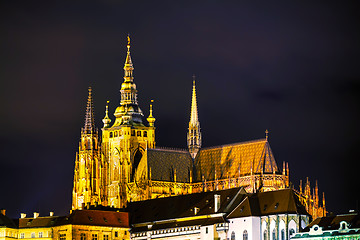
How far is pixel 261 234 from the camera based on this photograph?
162000mm

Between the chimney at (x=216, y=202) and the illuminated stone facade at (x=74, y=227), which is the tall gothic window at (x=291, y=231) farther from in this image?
the illuminated stone facade at (x=74, y=227)

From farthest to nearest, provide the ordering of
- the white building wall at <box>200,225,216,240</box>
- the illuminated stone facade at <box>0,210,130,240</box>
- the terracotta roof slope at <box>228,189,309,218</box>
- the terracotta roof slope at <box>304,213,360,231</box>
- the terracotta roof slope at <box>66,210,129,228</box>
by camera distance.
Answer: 1. the terracotta roof slope at <box>66,210,129,228</box>
2. the illuminated stone facade at <box>0,210,130,240</box>
3. the white building wall at <box>200,225,216,240</box>
4. the terracotta roof slope at <box>228,189,309,218</box>
5. the terracotta roof slope at <box>304,213,360,231</box>

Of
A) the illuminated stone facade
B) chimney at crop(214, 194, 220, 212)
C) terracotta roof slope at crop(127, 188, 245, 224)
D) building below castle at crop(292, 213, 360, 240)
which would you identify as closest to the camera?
building below castle at crop(292, 213, 360, 240)

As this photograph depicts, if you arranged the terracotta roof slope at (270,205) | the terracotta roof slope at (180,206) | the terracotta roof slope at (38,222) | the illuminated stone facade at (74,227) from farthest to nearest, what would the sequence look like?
1. the terracotta roof slope at (38,222)
2. the illuminated stone facade at (74,227)
3. the terracotta roof slope at (180,206)
4. the terracotta roof slope at (270,205)

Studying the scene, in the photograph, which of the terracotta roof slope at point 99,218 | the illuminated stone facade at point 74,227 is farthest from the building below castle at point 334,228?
the terracotta roof slope at point 99,218

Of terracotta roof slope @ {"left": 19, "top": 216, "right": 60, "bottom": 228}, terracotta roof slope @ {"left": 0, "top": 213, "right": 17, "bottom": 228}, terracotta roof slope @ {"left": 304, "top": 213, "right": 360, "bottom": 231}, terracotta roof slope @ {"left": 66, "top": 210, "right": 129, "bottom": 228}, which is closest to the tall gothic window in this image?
terracotta roof slope @ {"left": 304, "top": 213, "right": 360, "bottom": 231}

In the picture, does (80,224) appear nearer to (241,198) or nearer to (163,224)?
(163,224)

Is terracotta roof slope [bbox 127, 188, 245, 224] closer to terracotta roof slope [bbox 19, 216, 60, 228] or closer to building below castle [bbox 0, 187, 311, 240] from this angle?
building below castle [bbox 0, 187, 311, 240]

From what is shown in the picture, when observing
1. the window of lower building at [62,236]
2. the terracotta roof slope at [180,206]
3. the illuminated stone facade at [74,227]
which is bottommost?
the window of lower building at [62,236]

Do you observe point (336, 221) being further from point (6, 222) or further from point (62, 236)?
point (6, 222)

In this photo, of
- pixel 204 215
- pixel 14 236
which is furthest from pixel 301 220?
pixel 14 236

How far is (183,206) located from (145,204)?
9701 mm

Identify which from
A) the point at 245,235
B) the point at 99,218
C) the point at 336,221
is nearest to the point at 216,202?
the point at 245,235

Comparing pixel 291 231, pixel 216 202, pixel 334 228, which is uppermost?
pixel 216 202
